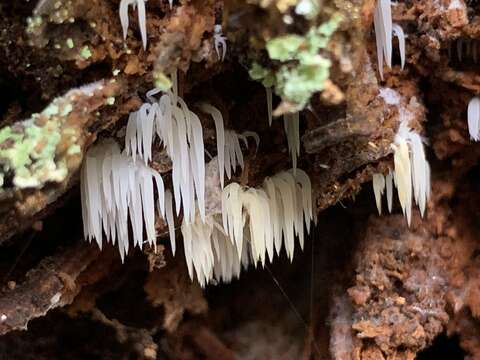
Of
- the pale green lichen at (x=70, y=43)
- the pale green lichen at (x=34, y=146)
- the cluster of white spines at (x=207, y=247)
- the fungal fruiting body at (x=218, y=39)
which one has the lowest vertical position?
the cluster of white spines at (x=207, y=247)

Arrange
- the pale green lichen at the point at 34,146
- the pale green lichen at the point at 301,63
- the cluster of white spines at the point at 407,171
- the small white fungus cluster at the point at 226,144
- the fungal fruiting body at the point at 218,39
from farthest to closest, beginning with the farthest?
Answer: 1. the cluster of white spines at the point at 407,171
2. the small white fungus cluster at the point at 226,144
3. the fungal fruiting body at the point at 218,39
4. the pale green lichen at the point at 34,146
5. the pale green lichen at the point at 301,63

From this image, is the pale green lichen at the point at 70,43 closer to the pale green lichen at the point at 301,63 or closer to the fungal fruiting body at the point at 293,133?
the pale green lichen at the point at 301,63

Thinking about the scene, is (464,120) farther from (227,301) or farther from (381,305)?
(227,301)

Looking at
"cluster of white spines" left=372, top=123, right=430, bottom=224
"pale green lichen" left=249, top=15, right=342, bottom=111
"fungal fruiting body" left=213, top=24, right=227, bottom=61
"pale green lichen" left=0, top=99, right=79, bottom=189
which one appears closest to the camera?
"pale green lichen" left=249, top=15, right=342, bottom=111

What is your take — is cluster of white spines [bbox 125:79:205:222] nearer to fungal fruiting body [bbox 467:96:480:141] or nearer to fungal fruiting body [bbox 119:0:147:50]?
fungal fruiting body [bbox 119:0:147:50]

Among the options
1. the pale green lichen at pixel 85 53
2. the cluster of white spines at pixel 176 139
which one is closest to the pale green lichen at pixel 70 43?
the pale green lichen at pixel 85 53

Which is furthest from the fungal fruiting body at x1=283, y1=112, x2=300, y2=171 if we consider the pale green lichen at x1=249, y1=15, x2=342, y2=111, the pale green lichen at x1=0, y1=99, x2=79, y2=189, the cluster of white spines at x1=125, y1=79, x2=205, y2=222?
the pale green lichen at x1=0, y1=99, x2=79, y2=189

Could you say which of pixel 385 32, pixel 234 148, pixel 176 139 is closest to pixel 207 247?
pixel 234 148
